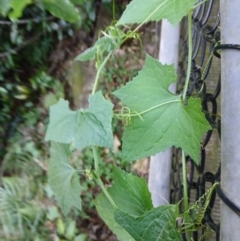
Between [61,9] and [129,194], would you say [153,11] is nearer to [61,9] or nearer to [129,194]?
[129,194]

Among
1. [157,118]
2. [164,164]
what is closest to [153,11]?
[157,118]

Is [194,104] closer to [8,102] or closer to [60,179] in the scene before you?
[60,179]

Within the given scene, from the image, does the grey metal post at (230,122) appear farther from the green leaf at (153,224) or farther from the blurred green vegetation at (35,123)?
the blurred green vegetation at (35,123)

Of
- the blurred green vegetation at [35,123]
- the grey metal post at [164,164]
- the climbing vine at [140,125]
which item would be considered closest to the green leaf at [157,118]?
the climbing vine at [140,125]

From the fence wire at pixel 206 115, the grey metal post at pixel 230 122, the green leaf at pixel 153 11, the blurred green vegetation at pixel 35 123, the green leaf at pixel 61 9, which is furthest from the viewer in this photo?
the blurred green vegetation at pixel 35 123

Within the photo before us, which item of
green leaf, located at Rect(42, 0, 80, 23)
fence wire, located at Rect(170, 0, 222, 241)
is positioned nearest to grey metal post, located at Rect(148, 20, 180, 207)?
fence wire, located at Rect(170, 0, 222, 241)

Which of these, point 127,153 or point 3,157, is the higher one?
point 127,153

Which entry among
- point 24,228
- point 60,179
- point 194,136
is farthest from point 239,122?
point 24,228
